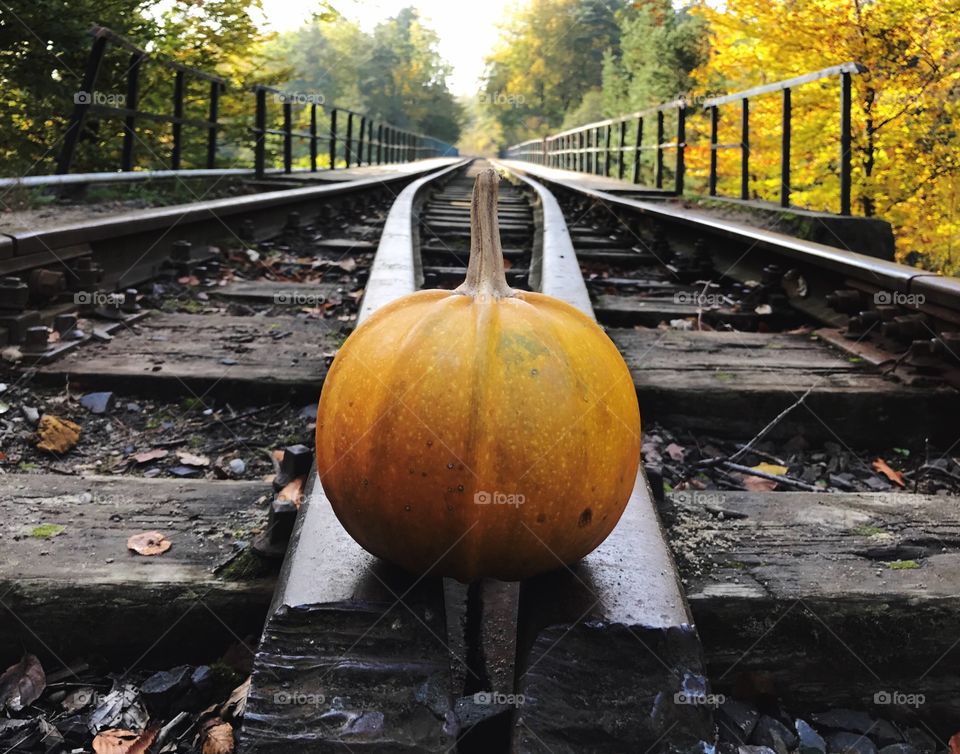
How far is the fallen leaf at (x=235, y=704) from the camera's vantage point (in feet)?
4.03

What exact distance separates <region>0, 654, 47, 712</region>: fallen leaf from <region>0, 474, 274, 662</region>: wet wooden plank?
25 millimetres

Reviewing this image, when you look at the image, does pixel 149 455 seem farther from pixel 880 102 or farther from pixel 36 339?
pixel 880 102

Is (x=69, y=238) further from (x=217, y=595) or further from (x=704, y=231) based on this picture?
(x=704, y=231)

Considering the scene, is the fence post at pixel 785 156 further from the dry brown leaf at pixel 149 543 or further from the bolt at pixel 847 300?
the dry brown leaf at pixel 149 543

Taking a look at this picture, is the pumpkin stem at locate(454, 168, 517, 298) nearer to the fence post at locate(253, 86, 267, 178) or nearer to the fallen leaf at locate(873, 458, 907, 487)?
the fallen leaf at locate(873, 458, 907, 487)

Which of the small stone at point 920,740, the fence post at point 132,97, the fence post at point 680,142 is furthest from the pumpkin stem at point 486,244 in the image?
the fence post at point 680,142

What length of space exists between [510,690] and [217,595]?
58 cm

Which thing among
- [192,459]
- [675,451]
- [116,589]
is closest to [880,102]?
[675,451]

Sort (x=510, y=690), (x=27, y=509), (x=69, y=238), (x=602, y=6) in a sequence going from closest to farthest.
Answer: (x=510, y=690)
(x=27, y=509)
(x=69, y=238)
(x=602, y=6)

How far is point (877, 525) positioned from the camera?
64.1 inches

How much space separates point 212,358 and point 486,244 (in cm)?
178

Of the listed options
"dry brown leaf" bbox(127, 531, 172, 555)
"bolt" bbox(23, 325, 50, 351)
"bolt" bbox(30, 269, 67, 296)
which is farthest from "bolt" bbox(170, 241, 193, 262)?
"dry brown leaf" bbox(127, 531, 172, 555)

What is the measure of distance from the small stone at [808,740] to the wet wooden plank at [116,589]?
93cm

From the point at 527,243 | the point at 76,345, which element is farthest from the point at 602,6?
the point at 76,345
